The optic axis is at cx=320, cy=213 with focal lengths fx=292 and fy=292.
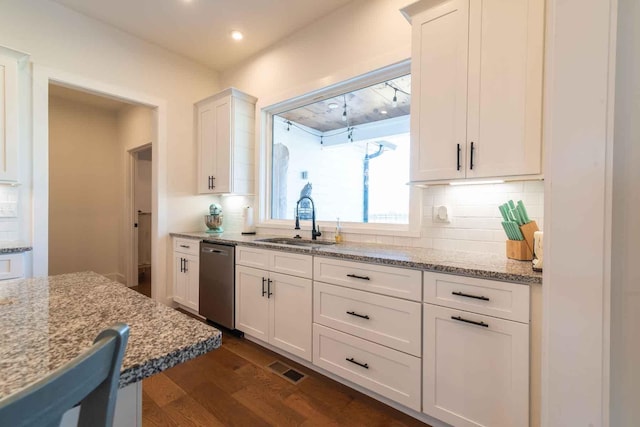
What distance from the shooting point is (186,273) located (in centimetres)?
316

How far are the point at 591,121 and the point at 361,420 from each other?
67.5 inches

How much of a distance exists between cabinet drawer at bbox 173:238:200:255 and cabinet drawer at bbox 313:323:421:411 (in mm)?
1641

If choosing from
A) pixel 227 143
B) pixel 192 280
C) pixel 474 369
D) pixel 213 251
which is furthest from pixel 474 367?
pixel 227 143

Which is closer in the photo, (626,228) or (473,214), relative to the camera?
(626,228)

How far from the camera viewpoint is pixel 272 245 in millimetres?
2301

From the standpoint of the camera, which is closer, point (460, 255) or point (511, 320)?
point (511, 320)

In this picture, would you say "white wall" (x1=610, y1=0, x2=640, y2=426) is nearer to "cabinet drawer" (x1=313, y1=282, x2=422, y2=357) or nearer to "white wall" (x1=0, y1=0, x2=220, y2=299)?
"cabinet drawer" (x1=313, y1=282, x2=422, y2=357)

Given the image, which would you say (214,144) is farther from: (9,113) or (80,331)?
(80,331)

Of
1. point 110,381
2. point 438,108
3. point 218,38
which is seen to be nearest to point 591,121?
point 438,108

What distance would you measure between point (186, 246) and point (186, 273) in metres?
0.29

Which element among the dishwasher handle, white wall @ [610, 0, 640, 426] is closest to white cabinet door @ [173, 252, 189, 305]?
the dishwasher handle

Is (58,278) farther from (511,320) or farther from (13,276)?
(511,320)

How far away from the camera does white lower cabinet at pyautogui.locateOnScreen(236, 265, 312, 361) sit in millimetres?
2092

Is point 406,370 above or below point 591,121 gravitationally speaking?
below
